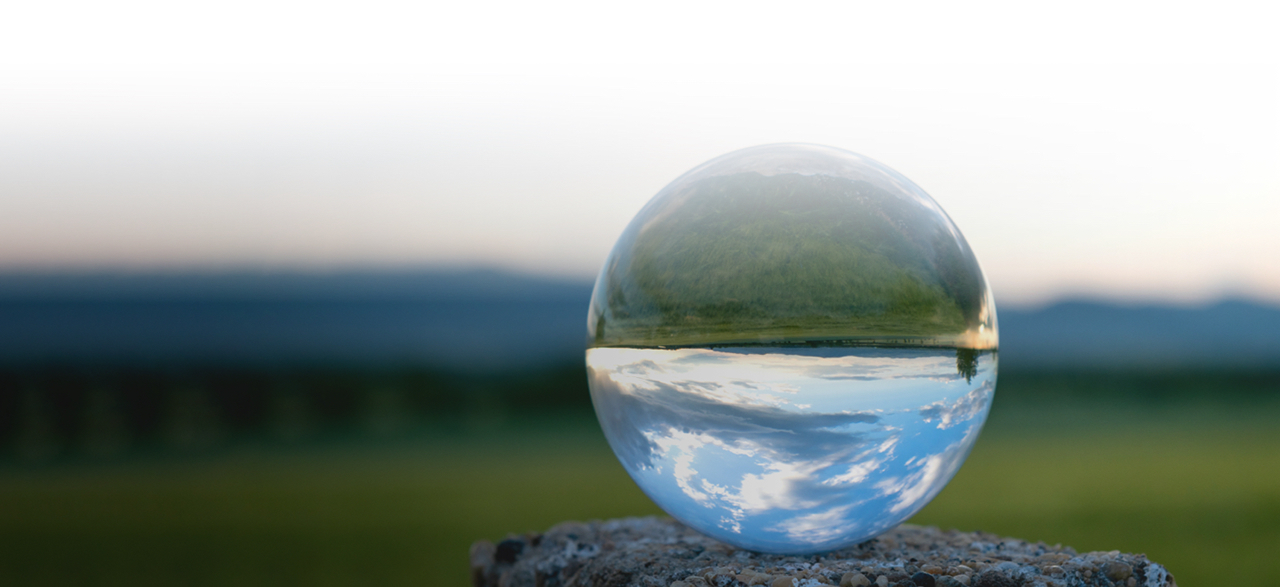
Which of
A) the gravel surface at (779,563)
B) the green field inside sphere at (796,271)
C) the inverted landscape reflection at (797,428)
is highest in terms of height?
the green field inside sphere at (796,271)

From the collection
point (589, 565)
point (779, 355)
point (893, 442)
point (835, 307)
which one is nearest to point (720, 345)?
point (779, 355)

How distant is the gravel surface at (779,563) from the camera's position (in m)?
4.66

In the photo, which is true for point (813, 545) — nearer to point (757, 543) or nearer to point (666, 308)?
point (757, 543)

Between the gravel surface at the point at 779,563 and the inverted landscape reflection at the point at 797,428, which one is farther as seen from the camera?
the gravel surface at the point at 779,563

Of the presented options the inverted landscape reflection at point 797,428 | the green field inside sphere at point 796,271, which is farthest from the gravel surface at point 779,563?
the green field inside sphere at point 796,271

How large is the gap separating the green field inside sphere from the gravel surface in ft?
3.90

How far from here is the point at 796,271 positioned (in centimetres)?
461

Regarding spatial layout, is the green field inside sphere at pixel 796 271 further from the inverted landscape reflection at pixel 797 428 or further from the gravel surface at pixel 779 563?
the gravel surface at pixel 779 563

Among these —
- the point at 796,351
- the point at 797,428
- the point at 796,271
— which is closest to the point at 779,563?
the point at 797,428

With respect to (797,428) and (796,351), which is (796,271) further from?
(797,428)

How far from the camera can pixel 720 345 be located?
179 inches

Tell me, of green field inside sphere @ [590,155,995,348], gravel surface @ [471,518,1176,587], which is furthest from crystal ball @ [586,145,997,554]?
gravel surface @ [471,518,1176,587]

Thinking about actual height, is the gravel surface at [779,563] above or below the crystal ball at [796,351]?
below

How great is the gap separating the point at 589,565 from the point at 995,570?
2209 mm
